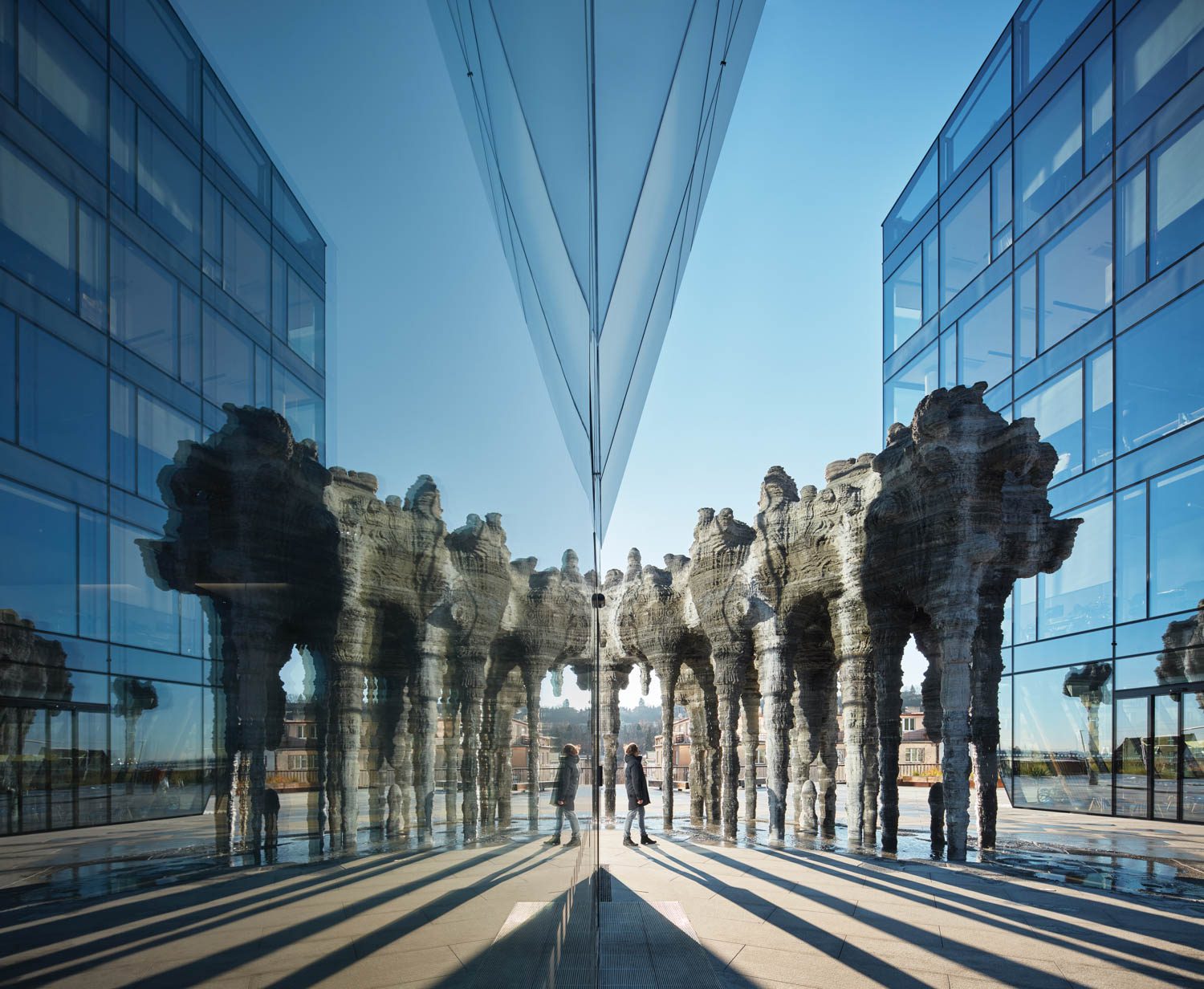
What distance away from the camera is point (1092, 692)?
2069 centimetres

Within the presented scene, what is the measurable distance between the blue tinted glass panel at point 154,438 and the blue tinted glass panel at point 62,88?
164 mm

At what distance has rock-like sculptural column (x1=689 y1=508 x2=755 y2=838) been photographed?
17.5 meters

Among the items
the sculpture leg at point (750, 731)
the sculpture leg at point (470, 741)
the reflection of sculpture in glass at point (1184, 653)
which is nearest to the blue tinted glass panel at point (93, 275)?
the sculpture leg at point (470, 741)

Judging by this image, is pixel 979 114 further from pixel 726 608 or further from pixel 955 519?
pixel 955 519

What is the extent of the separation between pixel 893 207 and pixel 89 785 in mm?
33697

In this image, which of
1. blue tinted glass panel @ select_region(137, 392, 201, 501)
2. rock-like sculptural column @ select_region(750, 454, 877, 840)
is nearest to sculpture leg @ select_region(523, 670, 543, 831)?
blue tinted glass panel @ select_region(137, 392, 201, 501)

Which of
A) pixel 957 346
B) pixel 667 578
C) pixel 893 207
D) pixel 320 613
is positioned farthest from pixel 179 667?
pixel 893 207

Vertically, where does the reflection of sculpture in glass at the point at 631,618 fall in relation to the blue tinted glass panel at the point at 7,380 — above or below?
below

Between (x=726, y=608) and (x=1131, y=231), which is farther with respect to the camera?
(x=1131, y=231)

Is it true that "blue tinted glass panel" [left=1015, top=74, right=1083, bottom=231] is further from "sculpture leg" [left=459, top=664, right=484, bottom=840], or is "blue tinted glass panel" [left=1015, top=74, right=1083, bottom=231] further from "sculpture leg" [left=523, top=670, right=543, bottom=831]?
"sculpture leg" [left=459, top=664, right=484, bottom=840]

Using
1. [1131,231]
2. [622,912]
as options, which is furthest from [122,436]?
[1131,231]

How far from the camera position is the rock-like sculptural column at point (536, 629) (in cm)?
244

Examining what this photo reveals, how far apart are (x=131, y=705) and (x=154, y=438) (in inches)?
8.3

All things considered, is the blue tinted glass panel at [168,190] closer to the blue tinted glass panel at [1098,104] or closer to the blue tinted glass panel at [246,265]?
the blue tinted glass panel at [246,265]
